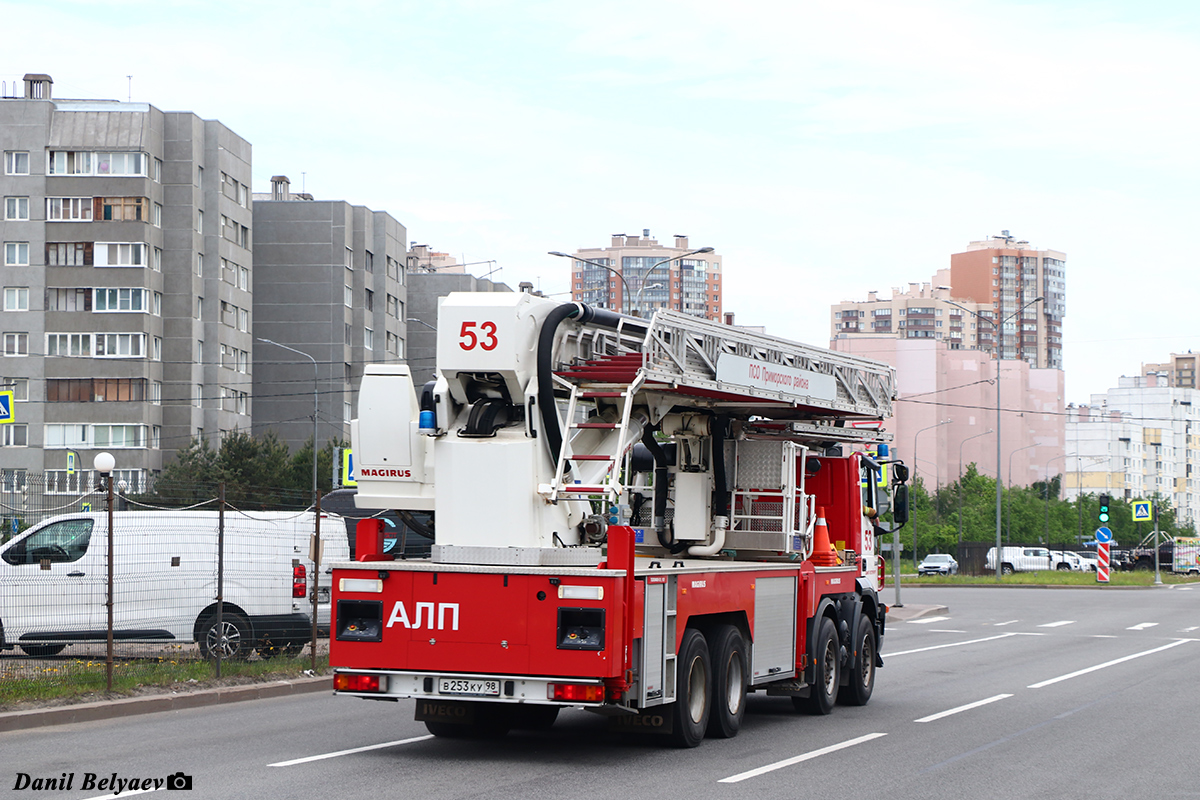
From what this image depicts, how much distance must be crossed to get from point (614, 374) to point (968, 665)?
1205 centimetres

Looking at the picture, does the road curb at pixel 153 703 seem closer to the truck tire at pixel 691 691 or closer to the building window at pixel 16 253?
the truck tire at pixel 691 691

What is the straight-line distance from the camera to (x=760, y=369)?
14.1 metres

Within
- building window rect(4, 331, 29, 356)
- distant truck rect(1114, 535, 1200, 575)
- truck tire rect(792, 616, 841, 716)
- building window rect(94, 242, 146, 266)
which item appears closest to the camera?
truck tire rect(792, 616, 841, 716)

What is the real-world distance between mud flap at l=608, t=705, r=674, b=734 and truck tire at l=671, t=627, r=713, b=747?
0.05 m

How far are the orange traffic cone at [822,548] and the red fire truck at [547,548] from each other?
1538 millimetres

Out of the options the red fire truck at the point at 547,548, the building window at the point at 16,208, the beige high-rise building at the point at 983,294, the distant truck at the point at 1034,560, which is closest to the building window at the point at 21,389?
the building window at the point at 16,208

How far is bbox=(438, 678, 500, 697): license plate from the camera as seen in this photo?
11258 mm

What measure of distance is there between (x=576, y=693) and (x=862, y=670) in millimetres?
6318

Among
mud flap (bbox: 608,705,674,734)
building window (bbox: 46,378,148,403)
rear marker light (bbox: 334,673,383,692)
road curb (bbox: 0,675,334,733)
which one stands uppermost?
building window (bbox: 46,378,148,403)

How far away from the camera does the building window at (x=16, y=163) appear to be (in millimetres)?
77500

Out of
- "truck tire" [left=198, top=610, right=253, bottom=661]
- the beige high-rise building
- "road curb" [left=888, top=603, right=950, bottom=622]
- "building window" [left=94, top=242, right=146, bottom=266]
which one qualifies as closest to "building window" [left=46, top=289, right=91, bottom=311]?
"building window" [left=94, top=242, right=146, bottom=266]

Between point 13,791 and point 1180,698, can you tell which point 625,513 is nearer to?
point 13,791

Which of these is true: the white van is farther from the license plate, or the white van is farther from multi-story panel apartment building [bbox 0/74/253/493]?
multi-story panel apartment building [bbox 0/74/253/493]

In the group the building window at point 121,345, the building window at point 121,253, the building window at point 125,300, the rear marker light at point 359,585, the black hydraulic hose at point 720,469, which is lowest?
the rear marker light at point 359,585
